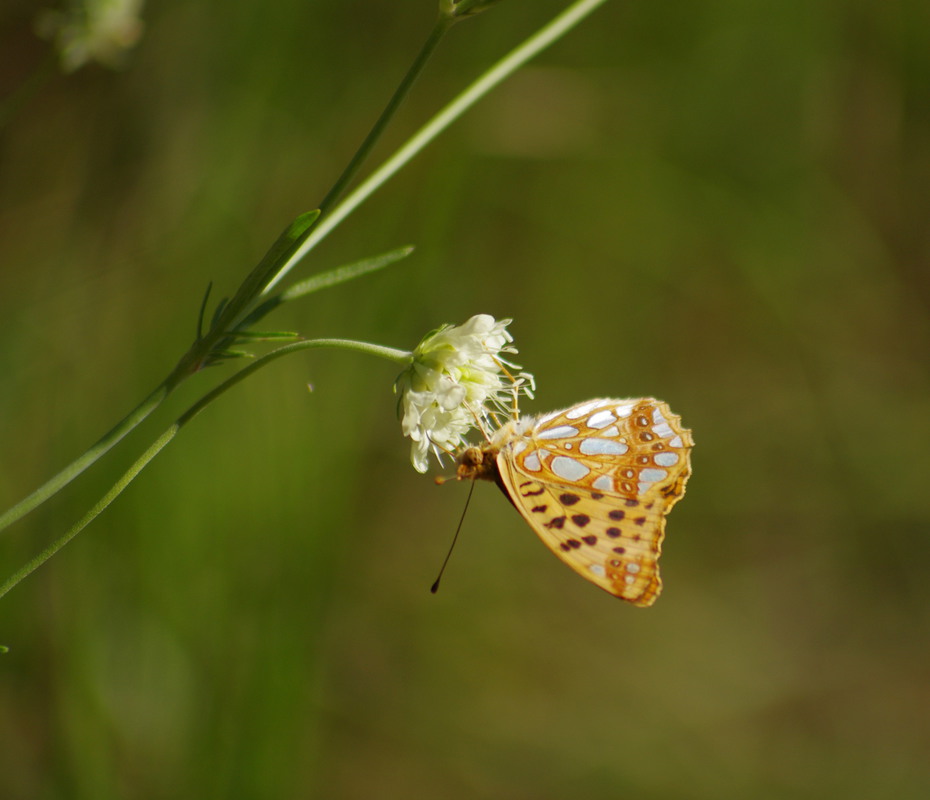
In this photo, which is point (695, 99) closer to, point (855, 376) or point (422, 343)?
point (855, 376)

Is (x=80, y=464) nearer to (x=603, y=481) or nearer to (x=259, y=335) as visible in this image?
(x=259, y=335)

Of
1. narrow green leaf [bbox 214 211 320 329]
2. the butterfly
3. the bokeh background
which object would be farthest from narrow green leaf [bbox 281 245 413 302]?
the bokeh background

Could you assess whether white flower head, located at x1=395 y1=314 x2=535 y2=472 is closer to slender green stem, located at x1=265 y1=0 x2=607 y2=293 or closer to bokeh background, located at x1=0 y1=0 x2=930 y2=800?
slender green stem, located at x1=265 y1=0 x2=607 y2=293

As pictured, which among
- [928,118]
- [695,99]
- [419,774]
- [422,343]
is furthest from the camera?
[928,118]

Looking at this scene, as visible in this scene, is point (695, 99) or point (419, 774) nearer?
point (419, 774)

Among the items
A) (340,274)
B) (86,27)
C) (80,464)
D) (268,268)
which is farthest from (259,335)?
(86,27)

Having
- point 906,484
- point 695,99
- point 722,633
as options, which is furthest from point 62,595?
point 906,484

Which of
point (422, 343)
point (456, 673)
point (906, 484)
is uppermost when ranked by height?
point (422, 343)

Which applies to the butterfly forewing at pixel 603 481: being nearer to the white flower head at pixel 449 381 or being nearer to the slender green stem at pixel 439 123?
the white flower head at pixel 449 381
